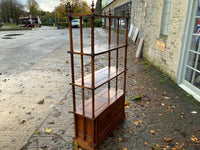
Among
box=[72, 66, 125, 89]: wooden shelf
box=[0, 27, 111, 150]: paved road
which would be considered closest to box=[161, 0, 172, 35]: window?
box=[0, 27, 111, 150]: paved road

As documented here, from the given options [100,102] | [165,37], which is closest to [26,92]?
[100,102]

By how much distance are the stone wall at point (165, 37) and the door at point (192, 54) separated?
0.76 ft

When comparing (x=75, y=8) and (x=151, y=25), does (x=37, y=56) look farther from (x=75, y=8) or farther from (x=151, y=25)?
(x=75, y=8)

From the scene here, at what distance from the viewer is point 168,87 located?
5387 millimetres

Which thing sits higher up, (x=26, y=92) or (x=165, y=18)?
(x=165, y=18)

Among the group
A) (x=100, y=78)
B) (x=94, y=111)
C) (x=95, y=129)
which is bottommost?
(x=95, y=129)

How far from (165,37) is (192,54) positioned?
175cm

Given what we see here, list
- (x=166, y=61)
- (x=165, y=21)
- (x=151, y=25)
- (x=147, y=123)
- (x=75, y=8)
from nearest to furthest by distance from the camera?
(x=147, y=123) → (x=166, y=61) → (x=165, y=21) → (x=151, y=25) → (x=75, y=8)

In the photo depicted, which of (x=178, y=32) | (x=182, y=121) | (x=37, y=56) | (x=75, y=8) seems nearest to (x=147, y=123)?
(x=182, y=121)

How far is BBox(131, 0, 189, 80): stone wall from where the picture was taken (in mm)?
5426

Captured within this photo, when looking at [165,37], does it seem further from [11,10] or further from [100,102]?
[11,10]

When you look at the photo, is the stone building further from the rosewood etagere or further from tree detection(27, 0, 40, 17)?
tree detection(27, 0, 40, 17)

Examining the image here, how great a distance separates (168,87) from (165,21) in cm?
291

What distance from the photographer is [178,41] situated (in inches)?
216
